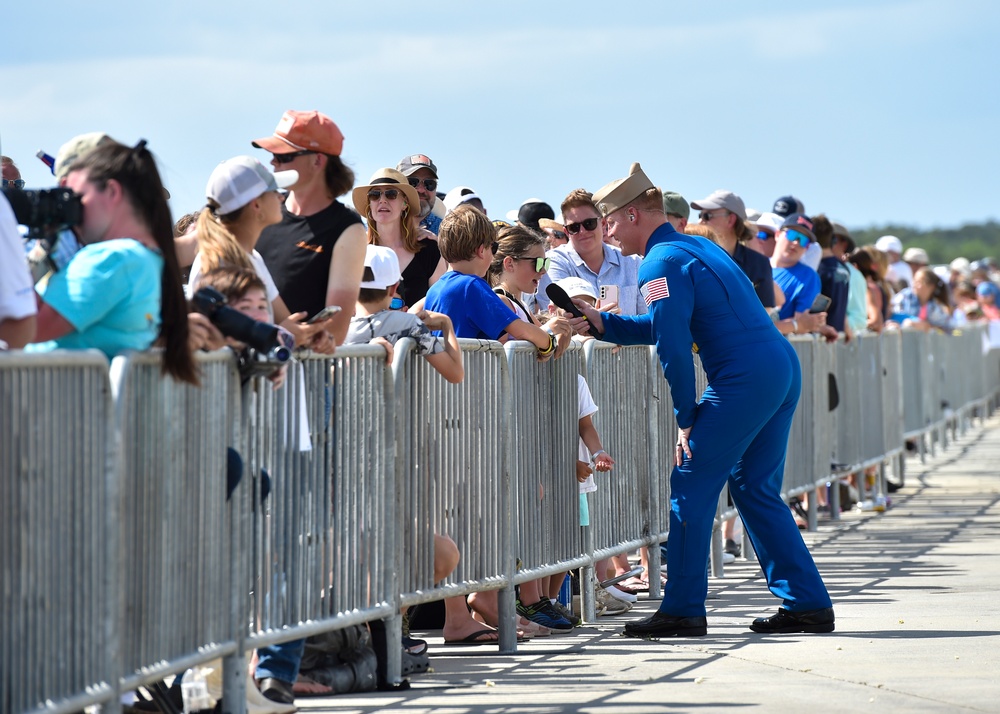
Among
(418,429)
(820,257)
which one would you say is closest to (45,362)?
(418,429)

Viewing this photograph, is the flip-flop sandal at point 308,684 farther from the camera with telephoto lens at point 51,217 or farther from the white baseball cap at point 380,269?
the camera with telephoto lens at point 51,217

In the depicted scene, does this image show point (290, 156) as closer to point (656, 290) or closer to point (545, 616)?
point (656, 290)

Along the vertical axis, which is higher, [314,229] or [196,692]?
[314,229]

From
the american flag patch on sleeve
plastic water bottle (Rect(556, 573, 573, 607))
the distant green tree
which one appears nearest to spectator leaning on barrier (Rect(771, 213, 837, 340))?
plastic water bottle (Rect(556, 573, 573, 607))

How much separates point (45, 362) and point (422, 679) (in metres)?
3.23

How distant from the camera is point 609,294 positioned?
10570 millimetres

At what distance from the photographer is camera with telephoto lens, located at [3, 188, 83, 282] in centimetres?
536

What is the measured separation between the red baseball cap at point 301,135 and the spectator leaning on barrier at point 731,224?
16.5ft

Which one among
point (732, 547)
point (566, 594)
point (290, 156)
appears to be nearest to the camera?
point (290, 156)

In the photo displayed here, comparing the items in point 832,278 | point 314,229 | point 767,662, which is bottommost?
point 767,662

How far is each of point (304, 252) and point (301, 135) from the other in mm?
569

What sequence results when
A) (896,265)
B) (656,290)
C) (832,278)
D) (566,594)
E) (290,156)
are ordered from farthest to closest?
(896,265), (832,278), (566,594), (656,290), (290,156)

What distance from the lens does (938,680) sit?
7.18 metres

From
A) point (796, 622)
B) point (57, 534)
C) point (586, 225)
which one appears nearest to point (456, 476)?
point (796, 622)
